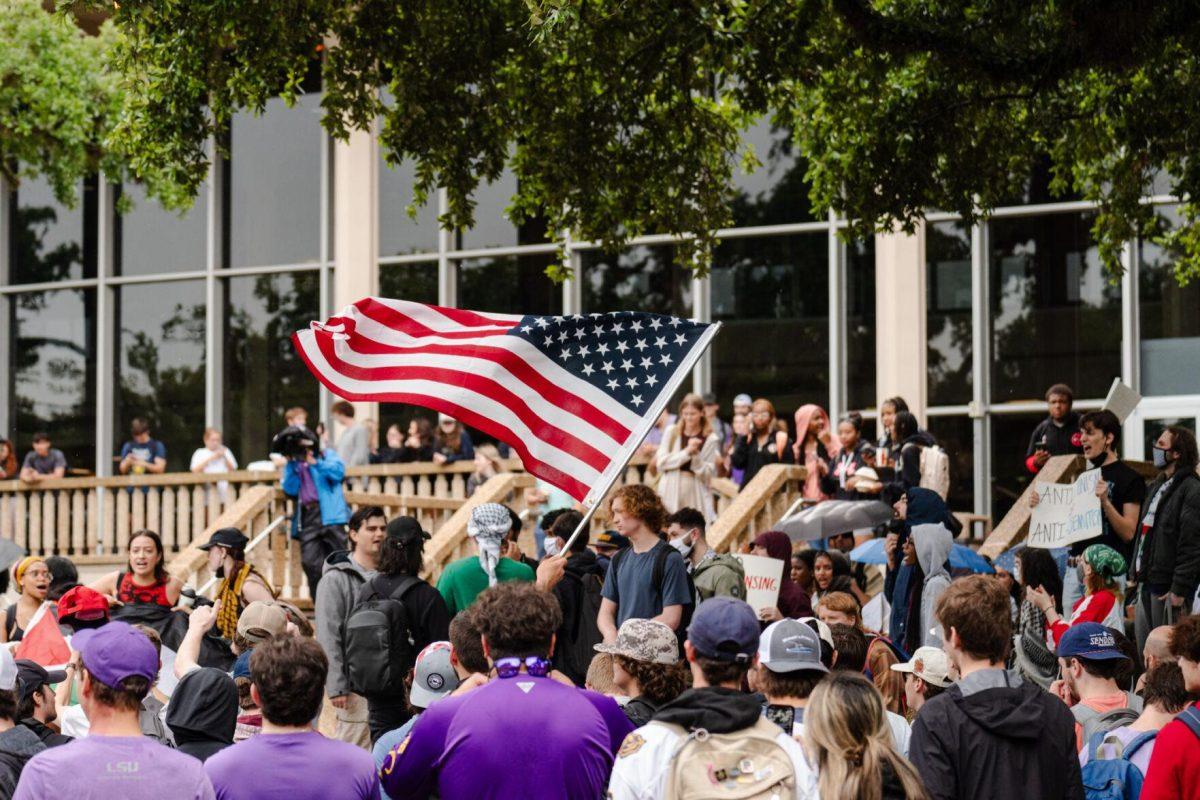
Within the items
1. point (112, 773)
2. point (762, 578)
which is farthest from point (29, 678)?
point (762, 578)

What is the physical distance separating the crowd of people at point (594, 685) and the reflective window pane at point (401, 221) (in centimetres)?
1432

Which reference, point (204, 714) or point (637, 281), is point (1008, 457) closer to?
point (637, 281)

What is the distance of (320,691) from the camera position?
543cm

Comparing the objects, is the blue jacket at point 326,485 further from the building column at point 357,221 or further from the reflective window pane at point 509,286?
the building column at point 357,221

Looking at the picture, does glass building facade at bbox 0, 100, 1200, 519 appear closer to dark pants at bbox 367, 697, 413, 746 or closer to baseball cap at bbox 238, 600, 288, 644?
dark pants at bbox 367, 697, 413, 746

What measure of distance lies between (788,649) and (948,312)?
54.4 feet

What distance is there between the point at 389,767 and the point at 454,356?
446cm

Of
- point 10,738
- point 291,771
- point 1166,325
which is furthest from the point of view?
point 1166,325

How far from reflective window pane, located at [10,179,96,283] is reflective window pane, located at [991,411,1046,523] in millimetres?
14155

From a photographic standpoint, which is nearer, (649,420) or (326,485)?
(649,420)

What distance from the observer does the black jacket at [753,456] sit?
17.5 meters

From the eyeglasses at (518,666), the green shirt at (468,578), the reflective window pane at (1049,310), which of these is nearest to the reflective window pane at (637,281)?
the reflective window pane at (1049,310)

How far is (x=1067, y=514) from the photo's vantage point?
465 inches

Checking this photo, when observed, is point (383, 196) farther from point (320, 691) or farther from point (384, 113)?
point (320, 691)
